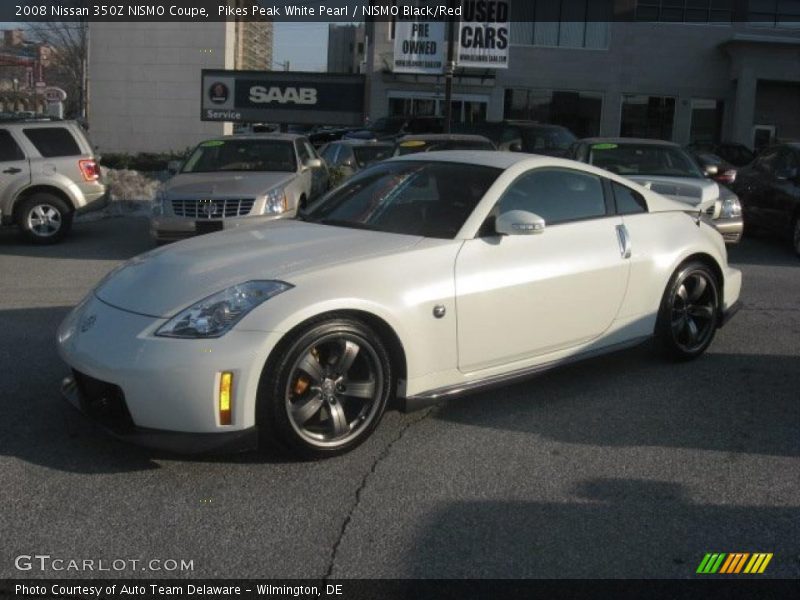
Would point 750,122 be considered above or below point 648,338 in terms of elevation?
above

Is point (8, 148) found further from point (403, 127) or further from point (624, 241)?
point (403, 127)

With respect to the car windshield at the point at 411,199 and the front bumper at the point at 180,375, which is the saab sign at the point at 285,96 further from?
the front bumper at the point at 180,375

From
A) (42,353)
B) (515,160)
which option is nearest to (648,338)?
(515,160)

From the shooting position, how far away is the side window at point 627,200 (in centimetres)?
563

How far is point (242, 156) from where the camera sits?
11766 mm

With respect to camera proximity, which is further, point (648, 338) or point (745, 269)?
point (745, 269)

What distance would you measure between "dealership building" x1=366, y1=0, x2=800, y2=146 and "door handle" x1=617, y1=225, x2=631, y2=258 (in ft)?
103

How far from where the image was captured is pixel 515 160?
531cm

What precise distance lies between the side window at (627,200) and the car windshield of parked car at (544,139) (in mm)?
11704

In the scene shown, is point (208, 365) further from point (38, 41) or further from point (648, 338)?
point (38, 41)

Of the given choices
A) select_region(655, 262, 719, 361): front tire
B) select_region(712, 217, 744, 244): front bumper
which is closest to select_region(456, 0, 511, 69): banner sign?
select_region(712, 217, 744, 244): front bumper

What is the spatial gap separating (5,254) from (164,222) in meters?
2.56

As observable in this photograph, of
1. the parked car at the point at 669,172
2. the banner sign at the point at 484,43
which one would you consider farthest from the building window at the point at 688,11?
the parked car at the point at 669,172

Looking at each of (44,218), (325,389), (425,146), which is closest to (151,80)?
(44,218)
